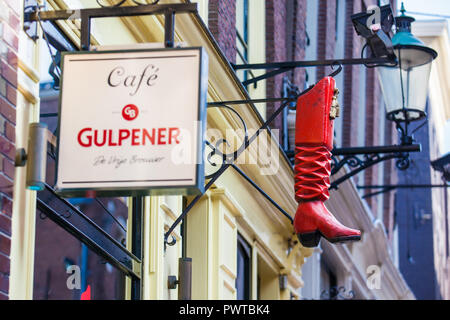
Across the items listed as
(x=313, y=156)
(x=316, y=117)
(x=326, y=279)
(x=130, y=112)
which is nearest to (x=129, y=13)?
(x=130, y=112)

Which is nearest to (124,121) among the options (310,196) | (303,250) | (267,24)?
(310,196)

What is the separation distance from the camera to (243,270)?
13539mm

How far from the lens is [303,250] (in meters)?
16.1

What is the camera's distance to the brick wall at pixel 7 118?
6.37 m

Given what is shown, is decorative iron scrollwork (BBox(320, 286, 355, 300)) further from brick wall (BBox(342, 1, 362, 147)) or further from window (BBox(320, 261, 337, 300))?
brick wall (BBox(342, 1, 362, 147))

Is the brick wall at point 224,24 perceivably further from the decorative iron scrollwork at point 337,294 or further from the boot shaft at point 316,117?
the decorative iron scrollwork at point 337,294

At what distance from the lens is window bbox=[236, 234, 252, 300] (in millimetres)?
13258

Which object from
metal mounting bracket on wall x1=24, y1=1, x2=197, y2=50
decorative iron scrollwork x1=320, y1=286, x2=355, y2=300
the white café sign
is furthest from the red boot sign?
decorative iron scrollwork x1=320, y1=286, x2=355, y2=300

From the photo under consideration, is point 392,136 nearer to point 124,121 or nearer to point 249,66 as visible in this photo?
point 249,66

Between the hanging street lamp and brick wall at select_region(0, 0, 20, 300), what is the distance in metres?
7.58

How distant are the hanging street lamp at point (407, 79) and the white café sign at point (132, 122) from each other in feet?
24.9

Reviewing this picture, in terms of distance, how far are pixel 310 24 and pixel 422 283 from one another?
21.6 metres

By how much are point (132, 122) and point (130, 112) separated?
0.23 ft

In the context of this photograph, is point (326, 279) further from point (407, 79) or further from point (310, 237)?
point (310, 237)
